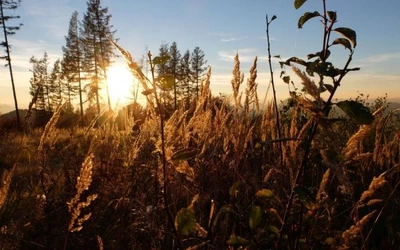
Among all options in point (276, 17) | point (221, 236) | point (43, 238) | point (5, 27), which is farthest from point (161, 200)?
point (5, 27)

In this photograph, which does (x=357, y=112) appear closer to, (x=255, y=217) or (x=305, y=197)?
(x=305, y=197)

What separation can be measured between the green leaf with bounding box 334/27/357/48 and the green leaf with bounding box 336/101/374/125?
0.75 feet

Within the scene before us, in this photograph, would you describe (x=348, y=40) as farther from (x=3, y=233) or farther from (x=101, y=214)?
(x=101, y=214)

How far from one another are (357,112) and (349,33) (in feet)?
1.02

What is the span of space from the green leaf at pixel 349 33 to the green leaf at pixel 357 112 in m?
0.23

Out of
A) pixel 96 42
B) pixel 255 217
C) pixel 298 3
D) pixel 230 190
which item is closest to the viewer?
pixel 298 3

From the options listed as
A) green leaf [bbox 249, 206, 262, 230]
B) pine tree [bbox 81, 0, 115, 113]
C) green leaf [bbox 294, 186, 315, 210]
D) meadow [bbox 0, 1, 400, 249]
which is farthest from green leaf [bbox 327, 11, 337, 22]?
pine tree [bbox 81, 0, 115, 113]

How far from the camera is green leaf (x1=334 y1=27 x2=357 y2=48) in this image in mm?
1221

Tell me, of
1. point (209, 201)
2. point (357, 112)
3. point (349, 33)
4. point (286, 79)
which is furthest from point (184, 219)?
point (209, 201)

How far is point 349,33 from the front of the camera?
1.25m

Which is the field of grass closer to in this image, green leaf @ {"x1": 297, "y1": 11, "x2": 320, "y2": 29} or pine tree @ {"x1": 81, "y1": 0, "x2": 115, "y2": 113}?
green leaf @ {"x1": 297, "y1": 11, "x2": 320, "y2": 29}

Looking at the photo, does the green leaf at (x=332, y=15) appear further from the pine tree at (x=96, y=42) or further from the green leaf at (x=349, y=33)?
the pine tree at (x=96, y=42)

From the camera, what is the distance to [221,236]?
2.30m

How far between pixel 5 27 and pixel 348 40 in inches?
1428
